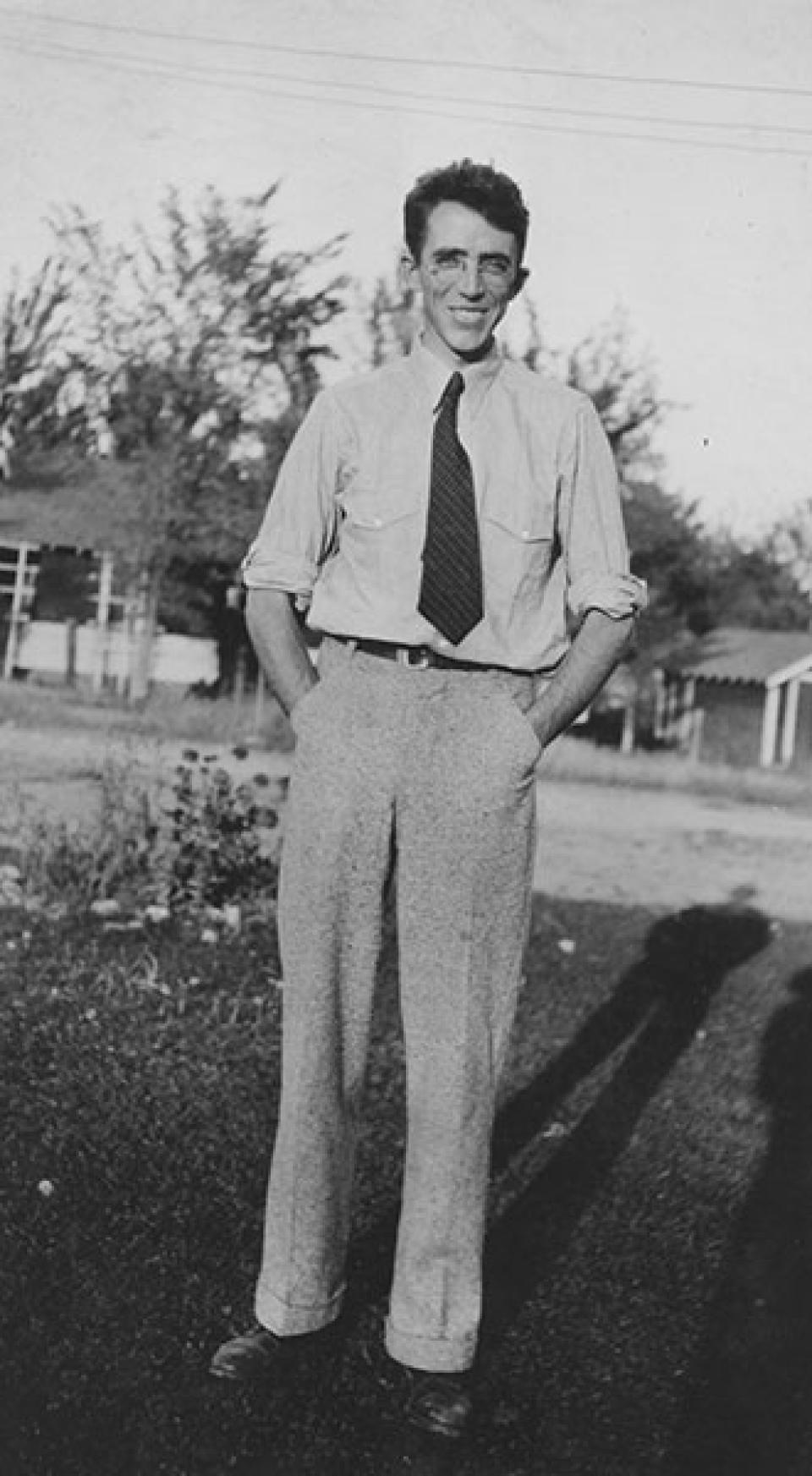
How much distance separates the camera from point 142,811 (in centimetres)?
771


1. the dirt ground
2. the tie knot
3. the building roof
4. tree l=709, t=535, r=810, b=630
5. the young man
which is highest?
tree l=709, t=535, r=810, b=630

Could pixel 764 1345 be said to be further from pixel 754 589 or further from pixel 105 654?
pixel 754 589

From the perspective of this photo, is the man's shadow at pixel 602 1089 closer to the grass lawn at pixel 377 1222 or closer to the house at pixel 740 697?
the grass lawn at pixel 377 1222

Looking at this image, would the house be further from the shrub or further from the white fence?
the shrub

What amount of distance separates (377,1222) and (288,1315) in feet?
3.11

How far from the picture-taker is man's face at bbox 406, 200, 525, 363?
3.07 metres

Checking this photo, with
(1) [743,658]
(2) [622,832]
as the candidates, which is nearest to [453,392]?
(2) [622,832]

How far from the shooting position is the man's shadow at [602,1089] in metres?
4.07

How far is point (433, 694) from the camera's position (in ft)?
9.89

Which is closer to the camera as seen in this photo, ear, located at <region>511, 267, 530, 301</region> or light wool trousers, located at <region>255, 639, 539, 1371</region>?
light wool trousers, located at <region>255, 639, 539, 1371</region>

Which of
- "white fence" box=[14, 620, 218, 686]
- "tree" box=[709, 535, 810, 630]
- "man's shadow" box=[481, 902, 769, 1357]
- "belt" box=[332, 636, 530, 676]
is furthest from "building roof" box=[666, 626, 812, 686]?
"belt" box=[332, 636, 530, 676]

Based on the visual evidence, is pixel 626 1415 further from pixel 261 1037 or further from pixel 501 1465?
pixel 261 1037

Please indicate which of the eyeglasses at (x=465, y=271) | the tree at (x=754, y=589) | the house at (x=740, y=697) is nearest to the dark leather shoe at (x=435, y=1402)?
the eyeglasses at (x=465, y=271)

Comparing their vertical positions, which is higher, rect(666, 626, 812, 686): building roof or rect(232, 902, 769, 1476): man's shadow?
rect(666, 626, 812, 686): building roof
